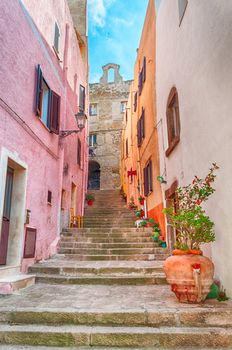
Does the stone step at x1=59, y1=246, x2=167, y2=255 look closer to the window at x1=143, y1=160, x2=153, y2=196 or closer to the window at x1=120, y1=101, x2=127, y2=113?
the window at x1=143, y1=160, x2=153, y2=196

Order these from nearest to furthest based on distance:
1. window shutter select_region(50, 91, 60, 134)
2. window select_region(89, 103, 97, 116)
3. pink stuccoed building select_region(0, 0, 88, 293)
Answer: pink stuccoed building select_region(0, 0, 88, 293)
window shutter select_region(50, 91, 60, 134)
window select_region(89, 103, 97, 116)

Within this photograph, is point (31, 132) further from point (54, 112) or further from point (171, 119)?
point (171, 119)

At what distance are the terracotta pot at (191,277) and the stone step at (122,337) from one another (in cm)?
61

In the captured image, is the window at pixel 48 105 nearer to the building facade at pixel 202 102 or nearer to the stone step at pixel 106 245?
the building facade at pixel 202 102

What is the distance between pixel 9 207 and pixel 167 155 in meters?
4.64

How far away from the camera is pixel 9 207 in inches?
243

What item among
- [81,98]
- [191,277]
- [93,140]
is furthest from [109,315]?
[93,140]

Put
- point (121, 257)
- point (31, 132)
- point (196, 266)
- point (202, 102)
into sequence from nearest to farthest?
1. point (196, 266)
2. point (202, 102)
3. point (31, 132)
4. point (121, 257)

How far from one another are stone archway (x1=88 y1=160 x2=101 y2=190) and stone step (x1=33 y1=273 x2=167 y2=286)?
19.6 metres

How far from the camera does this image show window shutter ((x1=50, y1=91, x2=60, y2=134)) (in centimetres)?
834

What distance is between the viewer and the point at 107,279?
19.0ft

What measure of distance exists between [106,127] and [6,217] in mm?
19587

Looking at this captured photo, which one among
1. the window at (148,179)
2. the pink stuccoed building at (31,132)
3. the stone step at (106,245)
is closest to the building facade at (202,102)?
the stone step at (106,245)

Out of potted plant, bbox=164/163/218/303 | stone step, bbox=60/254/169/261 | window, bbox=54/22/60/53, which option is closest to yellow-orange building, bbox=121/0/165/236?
stone step, bbox=60/254/169/261
